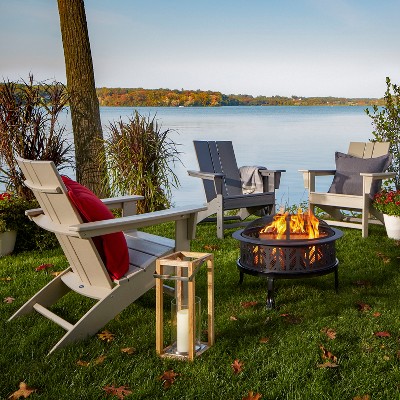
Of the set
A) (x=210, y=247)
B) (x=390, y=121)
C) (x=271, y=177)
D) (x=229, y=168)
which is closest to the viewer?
(x=210, y=247)

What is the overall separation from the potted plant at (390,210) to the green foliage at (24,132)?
10.5 feet

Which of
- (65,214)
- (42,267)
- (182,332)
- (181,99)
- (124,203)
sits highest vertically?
(181,99)

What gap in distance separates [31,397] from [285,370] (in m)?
1.14

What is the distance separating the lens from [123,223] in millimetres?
2885

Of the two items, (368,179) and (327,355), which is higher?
(368,179)

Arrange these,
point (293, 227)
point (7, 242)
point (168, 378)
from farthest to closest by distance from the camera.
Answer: point (7, 242)
point (293, 227)
point (168, 378)

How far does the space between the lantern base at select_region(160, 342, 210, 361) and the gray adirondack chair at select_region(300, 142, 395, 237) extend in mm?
3314

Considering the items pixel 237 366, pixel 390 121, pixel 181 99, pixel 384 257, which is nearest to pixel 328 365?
pixel 237 366

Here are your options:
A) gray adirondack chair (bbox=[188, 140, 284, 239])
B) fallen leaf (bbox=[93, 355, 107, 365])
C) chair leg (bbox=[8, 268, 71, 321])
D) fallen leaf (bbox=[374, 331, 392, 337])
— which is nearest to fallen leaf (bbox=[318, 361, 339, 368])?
fallen leaf (bbox=[374, 331, 392, 337])

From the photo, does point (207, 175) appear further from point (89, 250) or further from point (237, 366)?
point (237, 366)

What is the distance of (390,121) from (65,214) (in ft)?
18.6

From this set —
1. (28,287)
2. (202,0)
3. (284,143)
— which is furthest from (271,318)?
(284,143)

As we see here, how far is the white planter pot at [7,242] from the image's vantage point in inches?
204

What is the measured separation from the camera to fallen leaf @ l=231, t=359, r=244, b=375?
2.69 meters
